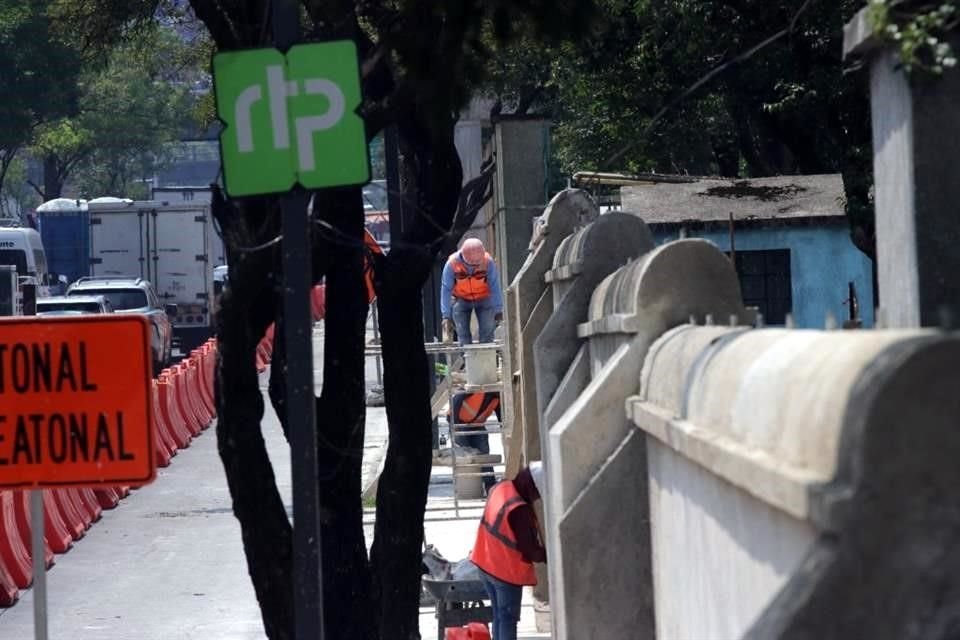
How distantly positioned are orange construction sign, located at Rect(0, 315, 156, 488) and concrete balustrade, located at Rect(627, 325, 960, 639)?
4.04 metres

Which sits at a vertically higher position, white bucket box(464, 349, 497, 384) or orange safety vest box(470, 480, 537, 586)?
white bucket box(464, 349, 497, 384)

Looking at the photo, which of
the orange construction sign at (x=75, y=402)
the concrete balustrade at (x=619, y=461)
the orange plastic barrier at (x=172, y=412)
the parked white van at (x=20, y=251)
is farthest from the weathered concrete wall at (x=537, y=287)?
the parked white van at (x=20, y=251)

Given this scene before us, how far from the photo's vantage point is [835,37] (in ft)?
55.0

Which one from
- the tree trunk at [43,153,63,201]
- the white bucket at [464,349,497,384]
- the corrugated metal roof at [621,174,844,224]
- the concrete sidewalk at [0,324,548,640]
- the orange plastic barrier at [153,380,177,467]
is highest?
the tree trunk at [43,153,63,201]

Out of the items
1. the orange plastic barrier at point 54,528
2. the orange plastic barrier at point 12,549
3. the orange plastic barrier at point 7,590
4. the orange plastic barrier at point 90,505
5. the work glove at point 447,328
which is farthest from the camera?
the work glove at point 447,328

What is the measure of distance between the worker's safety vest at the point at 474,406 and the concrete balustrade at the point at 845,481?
1310cm

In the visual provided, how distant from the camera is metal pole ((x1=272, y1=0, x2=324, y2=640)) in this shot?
7031 millimetres

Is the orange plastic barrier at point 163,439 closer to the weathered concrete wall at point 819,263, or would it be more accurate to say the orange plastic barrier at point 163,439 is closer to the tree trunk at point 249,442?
the weathered concrete wall at point 819,263

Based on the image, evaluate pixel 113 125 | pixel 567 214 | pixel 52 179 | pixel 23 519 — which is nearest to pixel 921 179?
pixel 567 214

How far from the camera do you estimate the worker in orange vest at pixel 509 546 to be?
10414 mm

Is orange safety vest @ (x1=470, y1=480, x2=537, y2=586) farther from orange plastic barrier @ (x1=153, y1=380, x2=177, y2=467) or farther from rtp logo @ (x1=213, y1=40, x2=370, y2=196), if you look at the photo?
orange plastic barrier @ (x1=153, y1=380, x2=177, y2=467)

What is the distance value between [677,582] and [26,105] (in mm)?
46058

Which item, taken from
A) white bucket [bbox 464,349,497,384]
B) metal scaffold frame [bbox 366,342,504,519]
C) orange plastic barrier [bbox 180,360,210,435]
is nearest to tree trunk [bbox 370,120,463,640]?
metal scaffold frame [bbox 366,342,504,519]

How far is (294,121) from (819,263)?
1328cm
